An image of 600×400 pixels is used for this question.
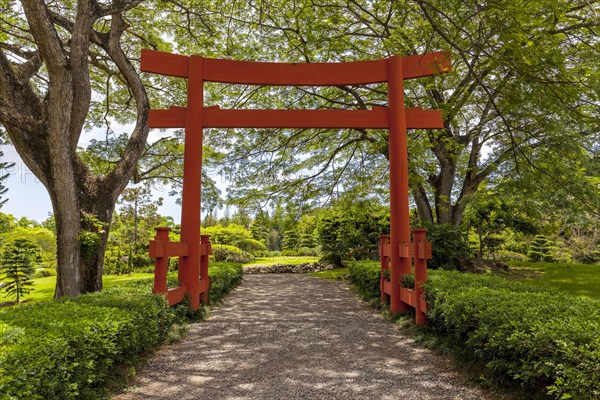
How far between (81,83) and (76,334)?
16.1 feet

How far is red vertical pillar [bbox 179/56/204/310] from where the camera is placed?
18.5ft

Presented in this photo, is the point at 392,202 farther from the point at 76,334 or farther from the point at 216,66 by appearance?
the point at 76,334

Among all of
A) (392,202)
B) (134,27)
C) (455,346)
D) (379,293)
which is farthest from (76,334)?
(134,27)

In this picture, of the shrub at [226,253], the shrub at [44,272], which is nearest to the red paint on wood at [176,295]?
the shrub at [226,253]

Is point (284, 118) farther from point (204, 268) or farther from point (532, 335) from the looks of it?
point (532, 335)

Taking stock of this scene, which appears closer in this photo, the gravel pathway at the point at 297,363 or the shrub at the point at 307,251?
the gravel pathway at the point at 297,363

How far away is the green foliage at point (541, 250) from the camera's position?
53.2 ft

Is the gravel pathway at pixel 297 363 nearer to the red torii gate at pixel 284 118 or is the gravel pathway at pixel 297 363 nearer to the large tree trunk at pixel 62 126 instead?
the red torii gate at pixel 284 118

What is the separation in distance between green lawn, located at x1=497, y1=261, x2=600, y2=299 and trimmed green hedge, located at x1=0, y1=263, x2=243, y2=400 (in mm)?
8048

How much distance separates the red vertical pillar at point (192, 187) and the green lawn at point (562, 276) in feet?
22.9

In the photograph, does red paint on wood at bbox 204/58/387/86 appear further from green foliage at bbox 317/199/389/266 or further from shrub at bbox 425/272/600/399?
green foliage at bbox 317/199/389/266

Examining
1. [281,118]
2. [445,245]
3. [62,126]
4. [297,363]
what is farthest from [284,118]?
Answer: [445,245]

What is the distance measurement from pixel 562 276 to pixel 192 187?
987 centimetres

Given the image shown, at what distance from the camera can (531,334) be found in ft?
7.57
